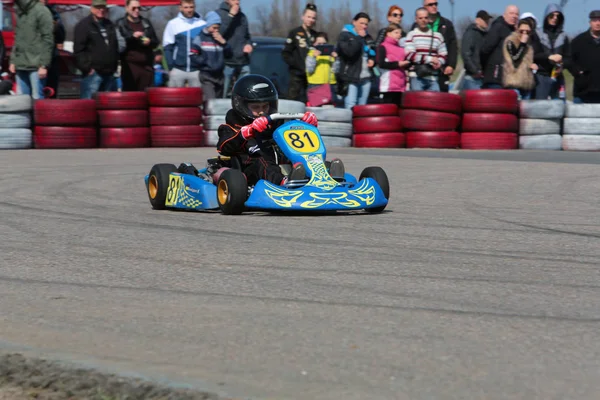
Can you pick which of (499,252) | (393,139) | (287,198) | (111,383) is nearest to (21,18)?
(393,139)

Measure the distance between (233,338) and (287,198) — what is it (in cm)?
337

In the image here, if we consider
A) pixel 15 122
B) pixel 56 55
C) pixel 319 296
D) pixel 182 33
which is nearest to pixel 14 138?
pixel 15 122

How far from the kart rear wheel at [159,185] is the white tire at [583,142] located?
715 cm

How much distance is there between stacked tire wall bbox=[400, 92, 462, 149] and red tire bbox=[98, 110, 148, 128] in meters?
3.15

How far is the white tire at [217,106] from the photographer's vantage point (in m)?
13.9

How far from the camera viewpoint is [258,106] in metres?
7.83

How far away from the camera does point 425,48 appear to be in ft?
44.5

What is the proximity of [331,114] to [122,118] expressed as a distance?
2.52 m

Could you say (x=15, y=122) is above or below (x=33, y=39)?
below

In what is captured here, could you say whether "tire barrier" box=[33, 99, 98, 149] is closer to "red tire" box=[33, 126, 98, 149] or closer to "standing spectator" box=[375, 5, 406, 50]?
"red tire" box=[33, 126, 98, 149]

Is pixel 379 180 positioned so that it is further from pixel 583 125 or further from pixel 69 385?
pixel 583 125

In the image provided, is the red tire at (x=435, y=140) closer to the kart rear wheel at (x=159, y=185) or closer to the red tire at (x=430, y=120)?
the red tire at (x=430, y=120)

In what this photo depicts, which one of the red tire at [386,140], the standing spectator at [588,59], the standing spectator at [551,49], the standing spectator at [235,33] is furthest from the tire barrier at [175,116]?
the standing spectator at [588,59]

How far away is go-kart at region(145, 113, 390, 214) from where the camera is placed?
22.9 feet
